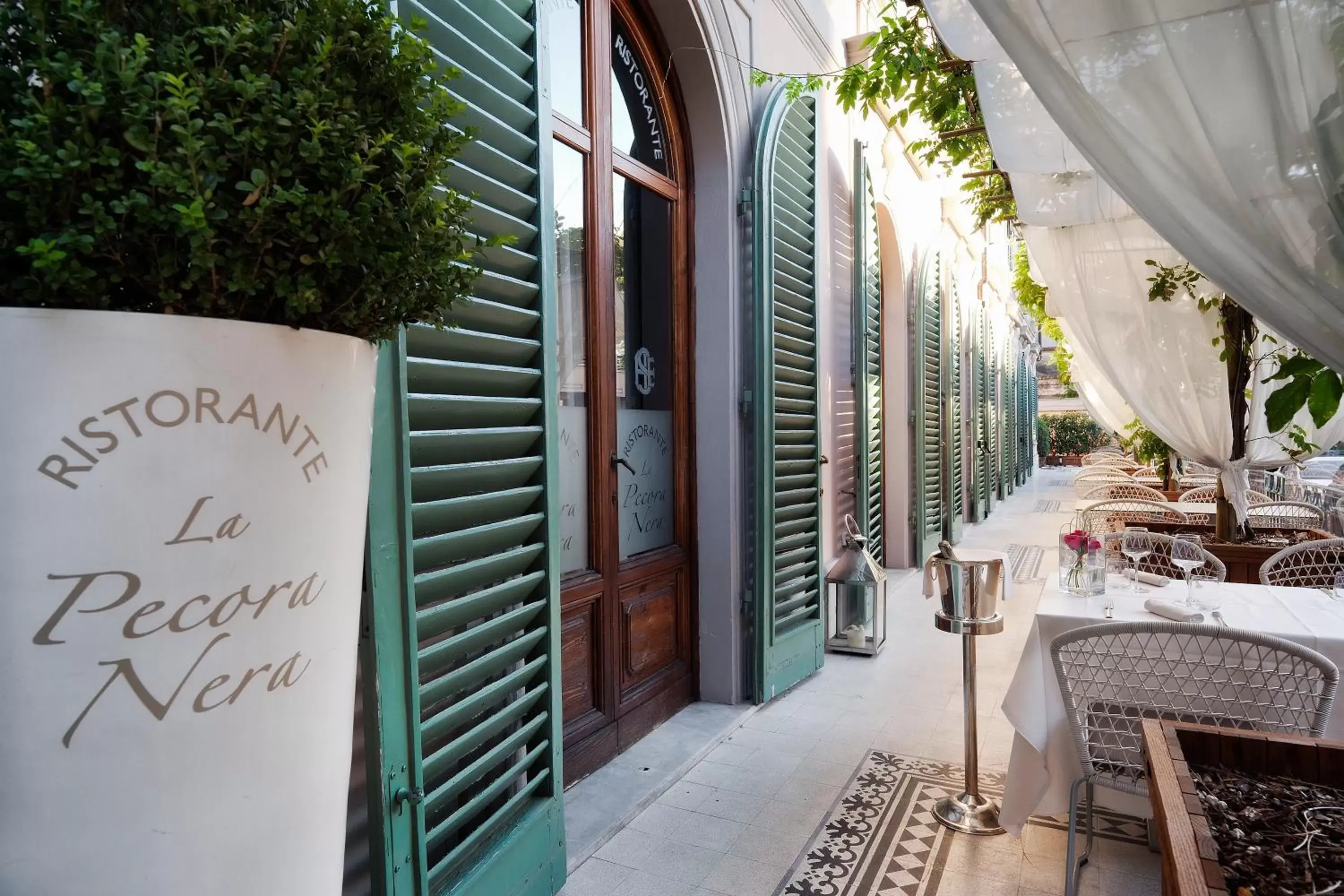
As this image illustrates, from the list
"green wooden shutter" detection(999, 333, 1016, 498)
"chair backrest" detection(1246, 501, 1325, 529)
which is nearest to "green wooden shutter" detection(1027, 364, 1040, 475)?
"green wooden shutter" detection(999, 333, 1016, 498)

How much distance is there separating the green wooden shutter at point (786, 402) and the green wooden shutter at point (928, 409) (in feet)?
9.96

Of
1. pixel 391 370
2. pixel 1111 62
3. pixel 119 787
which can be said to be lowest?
pixel 119 787

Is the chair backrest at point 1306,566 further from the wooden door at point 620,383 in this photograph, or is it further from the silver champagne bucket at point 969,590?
the wooden door at point 620,383

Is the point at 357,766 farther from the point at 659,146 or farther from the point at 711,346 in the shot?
the point at 659,146

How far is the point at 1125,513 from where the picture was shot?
5.08 m

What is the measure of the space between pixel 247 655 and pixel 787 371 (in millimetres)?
3176

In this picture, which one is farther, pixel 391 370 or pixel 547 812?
pixel 547 812

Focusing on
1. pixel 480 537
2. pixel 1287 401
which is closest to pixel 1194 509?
pixel 1287 401

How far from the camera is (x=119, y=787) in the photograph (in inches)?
30.5

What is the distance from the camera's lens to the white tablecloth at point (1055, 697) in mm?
2293

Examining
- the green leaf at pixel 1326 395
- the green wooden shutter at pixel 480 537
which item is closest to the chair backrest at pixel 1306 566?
the green leaf at pixel 1326 395

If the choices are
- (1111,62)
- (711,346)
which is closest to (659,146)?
(711,346)

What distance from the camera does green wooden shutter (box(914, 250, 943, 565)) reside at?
6988mm

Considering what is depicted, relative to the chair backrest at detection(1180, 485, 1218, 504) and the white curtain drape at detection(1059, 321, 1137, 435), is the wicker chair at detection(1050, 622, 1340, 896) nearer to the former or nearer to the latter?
the white curtain drape at detection(1059, 321, 1137, 435)
